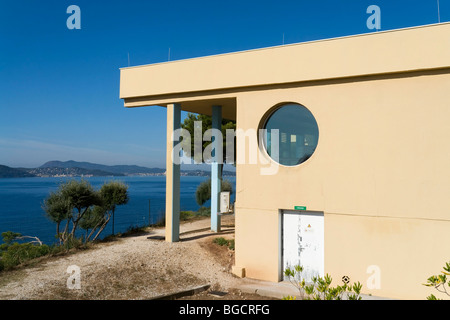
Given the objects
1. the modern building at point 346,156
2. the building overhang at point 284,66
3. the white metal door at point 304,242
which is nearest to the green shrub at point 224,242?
the modern building at point 346,156

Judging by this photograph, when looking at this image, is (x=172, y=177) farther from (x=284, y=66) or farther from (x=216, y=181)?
(x=284, y=66)

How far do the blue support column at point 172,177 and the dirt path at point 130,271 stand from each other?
1.80 ft

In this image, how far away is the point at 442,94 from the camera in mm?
8531

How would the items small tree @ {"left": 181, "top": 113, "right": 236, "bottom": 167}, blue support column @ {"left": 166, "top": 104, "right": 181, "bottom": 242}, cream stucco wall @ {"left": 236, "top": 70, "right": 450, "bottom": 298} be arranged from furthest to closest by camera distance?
small tree @ {"left": 181, "top": 113, "right": 236, "bottom": 167} < blue support column @ {"left": 166, "top": 104, "right": 181, "bottom": 242} < cream stucco wall @ {"left": 236, "top": 70, "right": 450, "bottom": 298}

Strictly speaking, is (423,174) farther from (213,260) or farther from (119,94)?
(119,94)

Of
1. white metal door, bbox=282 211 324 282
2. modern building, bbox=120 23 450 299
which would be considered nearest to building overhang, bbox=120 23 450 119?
modern building, bbox=120 23 450 299

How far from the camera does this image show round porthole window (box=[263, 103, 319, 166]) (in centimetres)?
1015

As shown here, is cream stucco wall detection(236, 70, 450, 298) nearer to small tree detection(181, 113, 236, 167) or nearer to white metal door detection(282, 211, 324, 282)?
white metal door detection(282, 211, 324, 282)

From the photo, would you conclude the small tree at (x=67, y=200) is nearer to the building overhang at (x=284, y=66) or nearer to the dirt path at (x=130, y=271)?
the dirt path at (x=130, y=271)

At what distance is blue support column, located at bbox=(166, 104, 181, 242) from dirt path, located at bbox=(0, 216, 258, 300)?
0.55 metres

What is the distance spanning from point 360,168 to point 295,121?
2.18m

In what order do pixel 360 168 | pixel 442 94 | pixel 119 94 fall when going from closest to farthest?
1. pixel 442 94
2. pixel 360 168
3. pixel 119 94

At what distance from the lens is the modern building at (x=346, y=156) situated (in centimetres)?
862
